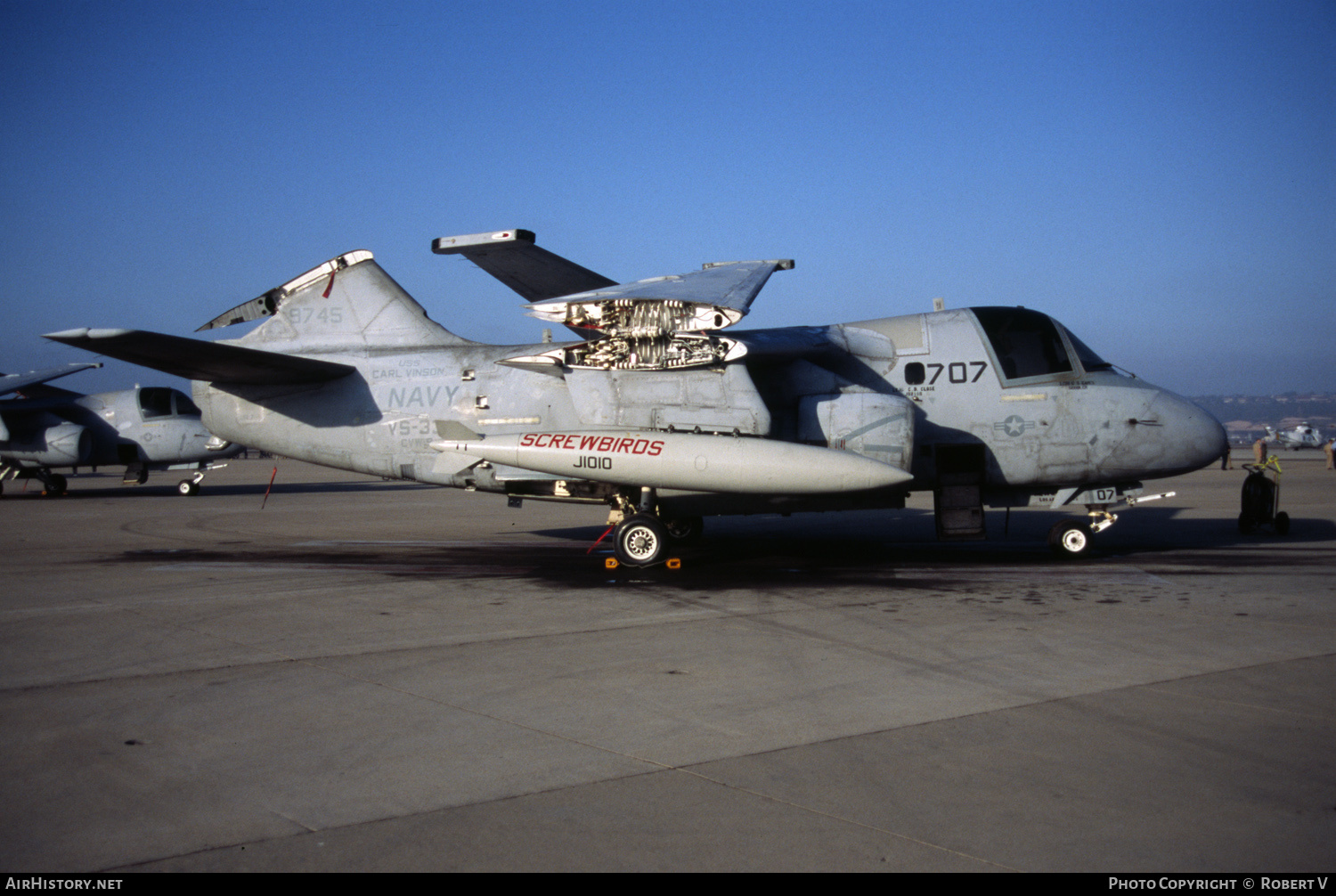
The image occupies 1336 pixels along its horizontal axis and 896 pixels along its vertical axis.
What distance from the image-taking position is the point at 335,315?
45.4 feet

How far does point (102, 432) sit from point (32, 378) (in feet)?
7.82

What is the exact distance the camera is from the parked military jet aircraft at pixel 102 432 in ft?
91.8

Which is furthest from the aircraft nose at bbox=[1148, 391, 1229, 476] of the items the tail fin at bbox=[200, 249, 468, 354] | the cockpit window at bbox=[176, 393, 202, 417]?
the cockpit window at bbox=[176, 393, 202, 417]

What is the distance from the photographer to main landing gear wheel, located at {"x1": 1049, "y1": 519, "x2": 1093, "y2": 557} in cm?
1234

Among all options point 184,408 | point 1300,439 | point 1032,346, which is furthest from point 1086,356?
point 1300,439

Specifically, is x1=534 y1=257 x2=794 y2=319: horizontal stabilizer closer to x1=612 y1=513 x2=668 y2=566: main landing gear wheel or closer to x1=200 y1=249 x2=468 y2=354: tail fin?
x1=612 y1=513 x2=668 y2=566: main landing gear wheel

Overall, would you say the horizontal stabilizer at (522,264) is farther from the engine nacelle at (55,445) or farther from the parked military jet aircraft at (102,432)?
the engine nacelle at (55,445)

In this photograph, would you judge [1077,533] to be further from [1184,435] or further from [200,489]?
[200,489]

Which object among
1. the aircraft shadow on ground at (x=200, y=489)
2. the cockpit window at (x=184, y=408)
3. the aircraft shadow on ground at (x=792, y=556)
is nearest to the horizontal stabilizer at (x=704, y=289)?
the aircraft shadow on ground at (x=792, y=556)

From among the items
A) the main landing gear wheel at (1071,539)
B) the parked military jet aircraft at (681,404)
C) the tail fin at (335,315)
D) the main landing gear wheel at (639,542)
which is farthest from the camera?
the tail fin at (335,315)

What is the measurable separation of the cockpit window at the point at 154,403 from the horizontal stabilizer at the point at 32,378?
5.05ft

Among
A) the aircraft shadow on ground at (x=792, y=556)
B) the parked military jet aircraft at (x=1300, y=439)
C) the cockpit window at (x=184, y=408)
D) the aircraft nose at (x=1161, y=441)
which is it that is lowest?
the aircraft shadow on ground at (x=792, y=556)

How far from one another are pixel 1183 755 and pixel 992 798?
1277 mm

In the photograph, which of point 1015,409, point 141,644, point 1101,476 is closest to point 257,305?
point 141,644
